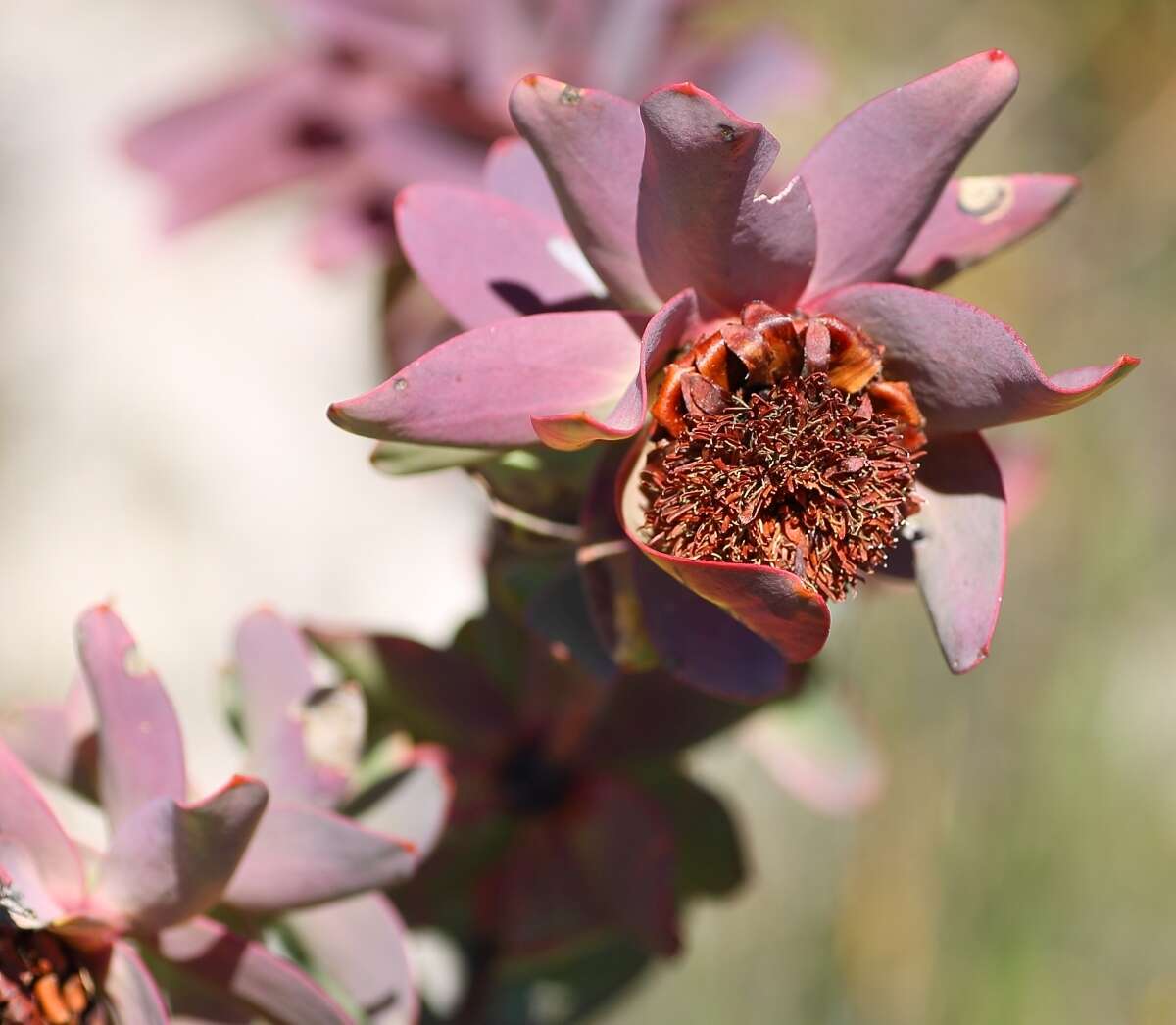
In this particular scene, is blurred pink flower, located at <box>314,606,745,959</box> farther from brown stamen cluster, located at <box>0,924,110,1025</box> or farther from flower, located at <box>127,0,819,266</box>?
flower, located at <box>127,0,819,266</box>

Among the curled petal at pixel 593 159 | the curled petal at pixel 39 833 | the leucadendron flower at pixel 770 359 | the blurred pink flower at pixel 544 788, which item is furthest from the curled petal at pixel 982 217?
the curled petal at pixel 39 833

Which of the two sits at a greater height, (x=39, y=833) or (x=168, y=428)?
(x=39, y=833)

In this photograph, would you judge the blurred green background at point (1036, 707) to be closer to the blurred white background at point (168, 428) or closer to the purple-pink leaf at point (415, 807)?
the blurred white background at point (168, 428)

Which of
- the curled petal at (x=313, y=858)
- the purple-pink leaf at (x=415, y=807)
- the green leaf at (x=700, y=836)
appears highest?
the curled petal at (x=313, y=858)

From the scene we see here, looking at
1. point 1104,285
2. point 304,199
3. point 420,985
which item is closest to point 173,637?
point 304,199

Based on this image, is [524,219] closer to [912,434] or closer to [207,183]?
[912,434]

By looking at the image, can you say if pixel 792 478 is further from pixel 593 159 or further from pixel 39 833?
pixel 39 833

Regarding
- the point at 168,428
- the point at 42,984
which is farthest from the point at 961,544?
the point at 168,428
